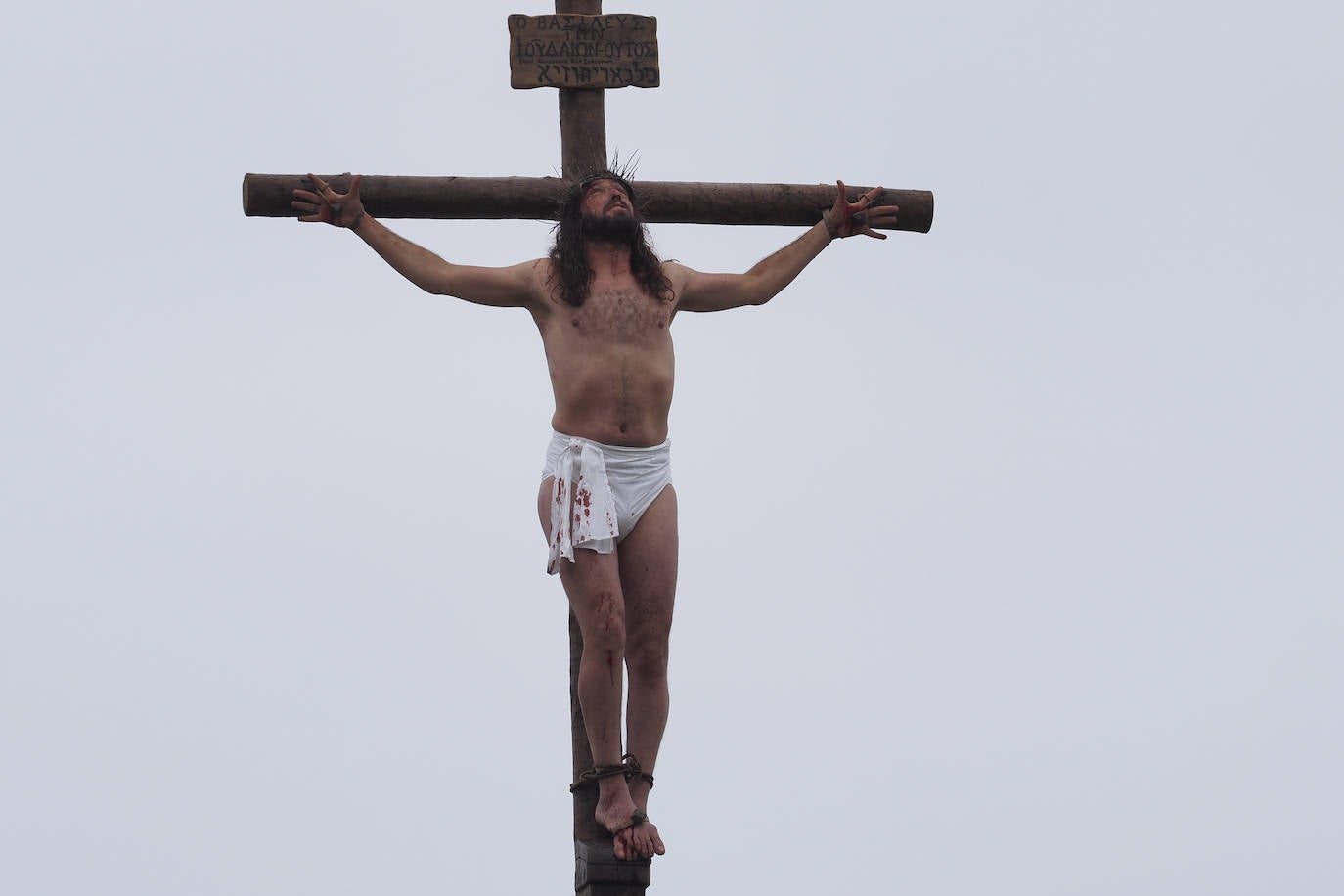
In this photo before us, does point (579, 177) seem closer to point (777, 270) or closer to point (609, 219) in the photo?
point (609, 219)

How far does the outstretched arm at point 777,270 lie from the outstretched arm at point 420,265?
619mm

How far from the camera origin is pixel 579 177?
10.4 m

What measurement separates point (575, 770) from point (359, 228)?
2.24 meters

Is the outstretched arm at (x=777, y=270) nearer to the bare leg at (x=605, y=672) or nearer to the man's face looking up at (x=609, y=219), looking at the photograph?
the man's face looking up at (x=609, y=219)

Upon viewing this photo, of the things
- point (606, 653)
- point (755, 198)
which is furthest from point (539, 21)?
point (606, 653)

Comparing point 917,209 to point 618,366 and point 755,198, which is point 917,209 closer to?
point 755,198

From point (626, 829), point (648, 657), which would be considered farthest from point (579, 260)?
point (626, 829)

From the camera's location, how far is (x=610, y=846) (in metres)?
9.82

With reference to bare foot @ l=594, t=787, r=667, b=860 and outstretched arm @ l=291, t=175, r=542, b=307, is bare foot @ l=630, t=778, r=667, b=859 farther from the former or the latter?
outstretched arm @ l=291, t=175, r=542, b=307

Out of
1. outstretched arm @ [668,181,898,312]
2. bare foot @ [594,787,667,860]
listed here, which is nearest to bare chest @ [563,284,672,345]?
outstretched arm @ [668,181,898,312]

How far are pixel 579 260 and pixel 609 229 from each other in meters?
0.18

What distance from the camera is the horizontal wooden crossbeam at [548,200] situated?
10.1m

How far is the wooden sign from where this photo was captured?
1050 cm

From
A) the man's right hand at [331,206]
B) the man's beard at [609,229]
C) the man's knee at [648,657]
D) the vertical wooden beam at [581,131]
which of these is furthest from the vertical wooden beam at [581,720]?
the man's right hand at [331,206]
